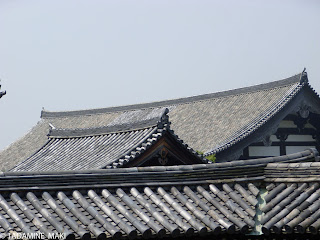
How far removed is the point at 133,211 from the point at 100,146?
8.80m

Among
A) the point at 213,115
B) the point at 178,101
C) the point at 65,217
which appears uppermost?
the point at 178,101

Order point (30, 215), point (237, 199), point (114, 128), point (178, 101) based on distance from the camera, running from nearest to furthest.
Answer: point (30, 215) → point (237, 199) → point (114, 128) → point (178, 101)

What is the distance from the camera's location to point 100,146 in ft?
55.7

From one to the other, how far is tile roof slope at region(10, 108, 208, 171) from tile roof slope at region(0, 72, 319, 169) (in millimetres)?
5790

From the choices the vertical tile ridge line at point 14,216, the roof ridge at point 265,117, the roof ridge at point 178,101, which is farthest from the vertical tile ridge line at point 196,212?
the roof ridge at point 178,101

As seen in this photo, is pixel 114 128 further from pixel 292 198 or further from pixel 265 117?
pixel 292 198

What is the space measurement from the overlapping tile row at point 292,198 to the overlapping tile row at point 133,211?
0.80ft

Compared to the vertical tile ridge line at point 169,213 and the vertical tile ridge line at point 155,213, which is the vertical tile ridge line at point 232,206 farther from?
the vertical tile ridge line at point 155,213

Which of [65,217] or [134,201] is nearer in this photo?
[65,217]

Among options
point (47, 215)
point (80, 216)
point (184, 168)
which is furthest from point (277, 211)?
point (47, 215)

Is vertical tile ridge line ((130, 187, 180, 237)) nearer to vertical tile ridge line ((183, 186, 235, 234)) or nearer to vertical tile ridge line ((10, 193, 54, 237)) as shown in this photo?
vertical tile ridge line ((183, 186, 235, 234))

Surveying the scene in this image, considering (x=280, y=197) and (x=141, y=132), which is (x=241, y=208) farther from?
(x=141, y=132)

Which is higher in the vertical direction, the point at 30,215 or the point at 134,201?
the point at 134,201

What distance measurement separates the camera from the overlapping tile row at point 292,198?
27.0 ft
